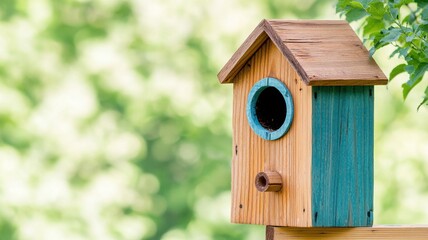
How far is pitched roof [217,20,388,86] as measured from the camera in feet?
9.83

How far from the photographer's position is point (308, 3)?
29.4ft

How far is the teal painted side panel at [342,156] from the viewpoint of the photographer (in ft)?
9.82

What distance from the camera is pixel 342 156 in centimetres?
303

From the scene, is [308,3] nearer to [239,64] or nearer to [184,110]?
[184,110]

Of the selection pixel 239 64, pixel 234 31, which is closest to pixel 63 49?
pixel 234 31

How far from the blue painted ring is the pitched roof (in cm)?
10

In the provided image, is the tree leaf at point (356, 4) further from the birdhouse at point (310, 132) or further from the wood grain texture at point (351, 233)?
the wood grain texture at point (351, 233)

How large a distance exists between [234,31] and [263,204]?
212 inches

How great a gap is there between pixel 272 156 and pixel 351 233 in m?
0.31

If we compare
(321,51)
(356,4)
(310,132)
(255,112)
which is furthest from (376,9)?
(255,112)

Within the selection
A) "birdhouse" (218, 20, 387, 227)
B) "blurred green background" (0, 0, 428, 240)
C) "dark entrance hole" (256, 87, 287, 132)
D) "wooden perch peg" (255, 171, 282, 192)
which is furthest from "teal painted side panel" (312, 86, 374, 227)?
"blurred green background" (0, 0, 428, 240)

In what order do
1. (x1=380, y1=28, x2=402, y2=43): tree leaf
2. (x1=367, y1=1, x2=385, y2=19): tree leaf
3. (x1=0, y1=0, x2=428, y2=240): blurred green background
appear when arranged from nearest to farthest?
1. (x1=380, y1=28, x2=402, y2=43): tree leaf
2. (x1=367, y1=1, x2=385, y2=19): tree leaf
3. (x1=0, y1=0, x2=428, y2=240): blurred green background

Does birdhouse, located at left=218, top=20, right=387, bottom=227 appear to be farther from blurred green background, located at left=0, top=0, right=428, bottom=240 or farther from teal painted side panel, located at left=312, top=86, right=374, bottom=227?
blurred green background, located at left=0, top=0, right=428, bottom=240

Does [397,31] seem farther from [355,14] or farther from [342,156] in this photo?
[342,156]
